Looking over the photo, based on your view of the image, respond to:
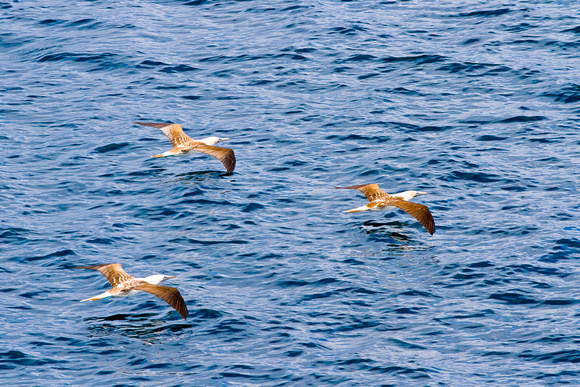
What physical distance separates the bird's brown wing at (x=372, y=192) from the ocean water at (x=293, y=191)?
647 millimetres

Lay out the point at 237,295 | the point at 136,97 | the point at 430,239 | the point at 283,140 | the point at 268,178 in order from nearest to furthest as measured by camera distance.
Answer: the point at 237,295 → the point at 430,239 → the point at 268,178 → the point at 283,140 → the point at 136,97

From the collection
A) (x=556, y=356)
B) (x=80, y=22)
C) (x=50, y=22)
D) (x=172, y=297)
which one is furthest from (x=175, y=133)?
(x=50, y=22)

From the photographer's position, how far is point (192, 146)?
24.1 meters

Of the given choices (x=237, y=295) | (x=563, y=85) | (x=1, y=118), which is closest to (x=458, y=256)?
(x=237, y=295)

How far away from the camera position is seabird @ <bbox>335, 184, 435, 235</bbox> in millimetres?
20625

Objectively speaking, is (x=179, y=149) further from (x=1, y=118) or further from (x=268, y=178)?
(x=1, y=118)

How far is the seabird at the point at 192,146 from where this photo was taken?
23812 mm

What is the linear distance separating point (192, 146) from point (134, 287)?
711 centimetres

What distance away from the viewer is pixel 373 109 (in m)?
27.2

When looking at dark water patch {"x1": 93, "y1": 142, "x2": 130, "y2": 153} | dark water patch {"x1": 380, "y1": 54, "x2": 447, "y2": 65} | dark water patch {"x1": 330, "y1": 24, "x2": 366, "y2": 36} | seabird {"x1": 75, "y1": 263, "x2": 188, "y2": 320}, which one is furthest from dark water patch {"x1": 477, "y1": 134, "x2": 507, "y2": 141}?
seabird {"x1": 75, "y1": 263, "x2": 188, "y2": 320}

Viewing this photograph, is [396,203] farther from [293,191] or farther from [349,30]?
[349,30]

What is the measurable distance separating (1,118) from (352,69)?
10.7 metres

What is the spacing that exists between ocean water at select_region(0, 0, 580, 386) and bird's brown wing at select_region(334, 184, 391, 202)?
2.12 ft

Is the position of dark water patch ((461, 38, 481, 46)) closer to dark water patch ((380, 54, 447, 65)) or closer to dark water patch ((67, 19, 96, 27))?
dark water patch ((380, 54, 447, 65))
